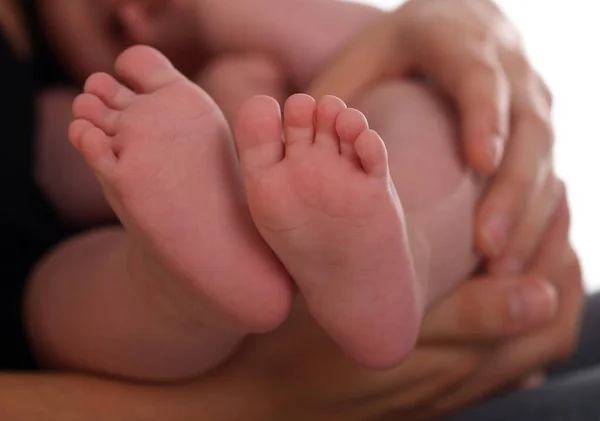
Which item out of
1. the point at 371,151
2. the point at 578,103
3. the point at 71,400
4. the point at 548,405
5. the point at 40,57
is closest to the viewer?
the point at 371,151

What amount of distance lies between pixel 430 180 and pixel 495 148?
2.2 inches

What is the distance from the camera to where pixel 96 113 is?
0.44 metres

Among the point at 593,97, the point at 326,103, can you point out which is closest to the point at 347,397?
the point at 326,103

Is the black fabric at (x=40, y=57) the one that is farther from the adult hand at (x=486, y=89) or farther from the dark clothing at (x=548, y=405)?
the dark clothing at (x=548, y=405)

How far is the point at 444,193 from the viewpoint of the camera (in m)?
0.51

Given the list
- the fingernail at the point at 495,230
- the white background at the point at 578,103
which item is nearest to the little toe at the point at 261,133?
the fingernail at the point at 495,230

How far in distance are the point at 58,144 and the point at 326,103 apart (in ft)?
1.47

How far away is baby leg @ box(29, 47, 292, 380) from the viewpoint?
0.41 metres

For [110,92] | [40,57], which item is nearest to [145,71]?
[110,92]

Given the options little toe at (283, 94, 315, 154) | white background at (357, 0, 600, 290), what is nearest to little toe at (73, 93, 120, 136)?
little toe at (283, 94, 315, 154)

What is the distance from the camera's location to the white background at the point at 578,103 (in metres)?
1.22

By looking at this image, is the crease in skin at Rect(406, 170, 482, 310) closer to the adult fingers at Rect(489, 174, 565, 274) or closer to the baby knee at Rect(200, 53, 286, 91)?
the adult fingers at Rect(489, 174, 565, 274)

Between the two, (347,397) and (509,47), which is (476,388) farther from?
(509,47)

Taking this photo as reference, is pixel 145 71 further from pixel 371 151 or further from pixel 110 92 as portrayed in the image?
pixel 371 151
